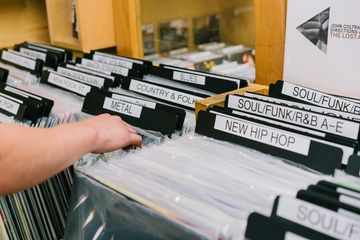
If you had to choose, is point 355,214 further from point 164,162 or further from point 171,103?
point 171,103

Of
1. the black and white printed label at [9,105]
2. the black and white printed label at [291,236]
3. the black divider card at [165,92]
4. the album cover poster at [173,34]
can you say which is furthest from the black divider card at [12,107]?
the album cover poster at [173,34]

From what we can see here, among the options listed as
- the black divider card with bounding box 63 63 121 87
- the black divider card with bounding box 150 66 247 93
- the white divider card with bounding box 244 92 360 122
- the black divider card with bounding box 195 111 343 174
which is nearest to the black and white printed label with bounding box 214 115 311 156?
the black divider card with bounding box 195 111 343 174

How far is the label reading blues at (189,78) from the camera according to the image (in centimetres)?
104

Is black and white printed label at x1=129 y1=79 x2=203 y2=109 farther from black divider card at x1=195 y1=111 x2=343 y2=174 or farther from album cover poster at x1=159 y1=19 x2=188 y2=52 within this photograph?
album cover poster at x1=159 y1=19 x2=188 y2=52

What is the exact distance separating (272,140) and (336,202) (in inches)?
7.9

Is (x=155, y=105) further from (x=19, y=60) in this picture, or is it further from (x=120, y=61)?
(x=19, y=60)

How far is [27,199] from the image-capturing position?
0.92m

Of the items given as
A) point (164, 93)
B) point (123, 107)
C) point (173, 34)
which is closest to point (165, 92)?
point (164, 93)

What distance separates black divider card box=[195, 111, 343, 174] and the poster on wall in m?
0.30

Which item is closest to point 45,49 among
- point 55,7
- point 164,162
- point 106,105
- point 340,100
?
point 55,7

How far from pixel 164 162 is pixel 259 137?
6.5 inches

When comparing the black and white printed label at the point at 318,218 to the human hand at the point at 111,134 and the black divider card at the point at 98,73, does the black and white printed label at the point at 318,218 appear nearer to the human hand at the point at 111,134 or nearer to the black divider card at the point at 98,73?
the human hand at the point at 111,134

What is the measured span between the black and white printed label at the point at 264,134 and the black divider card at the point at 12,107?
479 mm

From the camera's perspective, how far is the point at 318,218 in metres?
0.50
